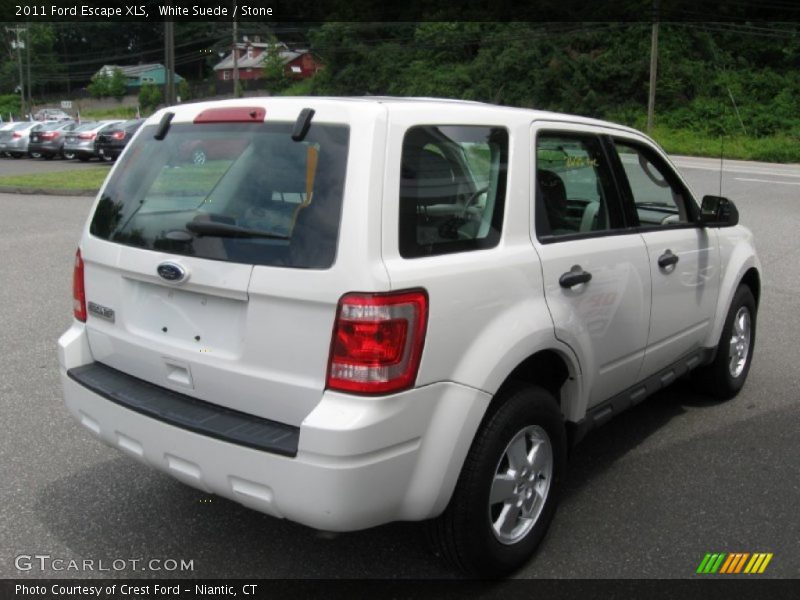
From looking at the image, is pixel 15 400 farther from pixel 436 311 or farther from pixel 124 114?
pixel 124 114

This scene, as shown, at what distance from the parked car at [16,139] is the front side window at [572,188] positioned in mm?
33263

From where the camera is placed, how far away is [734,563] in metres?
3.18

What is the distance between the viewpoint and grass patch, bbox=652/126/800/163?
115ft

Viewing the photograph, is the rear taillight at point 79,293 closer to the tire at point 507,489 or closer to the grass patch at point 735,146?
the tire at point 507,489

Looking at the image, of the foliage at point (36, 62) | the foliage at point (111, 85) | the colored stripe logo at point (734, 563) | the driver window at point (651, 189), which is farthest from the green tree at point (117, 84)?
the colored stripe logo at point (734, 563)

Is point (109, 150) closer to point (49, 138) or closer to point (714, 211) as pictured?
point (49, 138)

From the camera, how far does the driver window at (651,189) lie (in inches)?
159

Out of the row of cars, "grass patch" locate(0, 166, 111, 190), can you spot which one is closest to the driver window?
"grass patch" locate(0, 166, 111, 190)

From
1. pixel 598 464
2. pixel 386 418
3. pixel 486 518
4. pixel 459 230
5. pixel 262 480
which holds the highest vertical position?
pixel 459 230

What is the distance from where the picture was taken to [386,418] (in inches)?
98.7

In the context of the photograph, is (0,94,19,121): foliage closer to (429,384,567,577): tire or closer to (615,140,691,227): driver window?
(615,140,691,227): driver window

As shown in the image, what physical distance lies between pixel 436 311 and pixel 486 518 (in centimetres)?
83

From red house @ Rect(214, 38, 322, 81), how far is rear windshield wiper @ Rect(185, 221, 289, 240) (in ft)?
244

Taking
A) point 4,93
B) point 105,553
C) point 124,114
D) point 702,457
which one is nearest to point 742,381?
point 702,457
